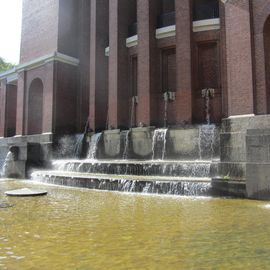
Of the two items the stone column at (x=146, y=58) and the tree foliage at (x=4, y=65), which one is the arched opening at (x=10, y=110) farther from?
the tree foliage at (x=4, y=65)

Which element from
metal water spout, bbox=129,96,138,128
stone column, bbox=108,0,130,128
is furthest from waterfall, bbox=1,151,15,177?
metal water spout, bbox=129,96,138,128

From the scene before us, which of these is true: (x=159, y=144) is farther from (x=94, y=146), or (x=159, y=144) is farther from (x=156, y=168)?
(x=94, y=146)

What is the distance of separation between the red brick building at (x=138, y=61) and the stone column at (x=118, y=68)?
5cm

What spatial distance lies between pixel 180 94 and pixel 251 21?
4.93 meters

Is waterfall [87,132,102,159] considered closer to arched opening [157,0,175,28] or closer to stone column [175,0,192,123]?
stone column [175,0,192,123]

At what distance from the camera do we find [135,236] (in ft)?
11.8

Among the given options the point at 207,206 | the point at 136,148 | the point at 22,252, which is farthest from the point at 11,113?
the point at 22,252

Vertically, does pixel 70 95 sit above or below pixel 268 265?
above

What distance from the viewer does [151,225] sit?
4176mm

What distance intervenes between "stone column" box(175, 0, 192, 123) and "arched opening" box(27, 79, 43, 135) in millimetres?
9715

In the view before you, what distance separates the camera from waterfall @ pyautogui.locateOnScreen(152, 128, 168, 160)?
40.4ft

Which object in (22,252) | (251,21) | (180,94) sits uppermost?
(251,21)

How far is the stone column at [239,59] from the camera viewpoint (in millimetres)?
9445

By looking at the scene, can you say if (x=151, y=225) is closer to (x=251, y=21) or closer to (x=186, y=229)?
(x=186, y=229)
